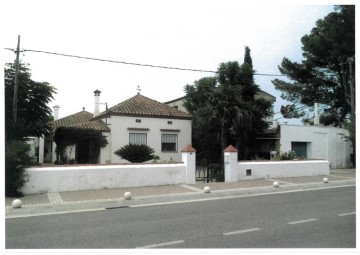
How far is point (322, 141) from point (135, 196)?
17240 millimetres

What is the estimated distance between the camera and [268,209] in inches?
344

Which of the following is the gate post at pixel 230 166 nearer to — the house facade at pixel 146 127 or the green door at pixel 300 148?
the house facade at pixel 146 127

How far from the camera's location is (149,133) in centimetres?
2306

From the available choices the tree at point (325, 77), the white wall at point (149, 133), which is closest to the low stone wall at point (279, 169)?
the tree at point (325, 77)

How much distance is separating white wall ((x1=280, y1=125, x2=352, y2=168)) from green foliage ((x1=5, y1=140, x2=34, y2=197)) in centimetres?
1617

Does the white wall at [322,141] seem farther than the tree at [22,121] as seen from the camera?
Yes

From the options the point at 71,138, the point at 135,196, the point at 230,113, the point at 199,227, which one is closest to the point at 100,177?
the point at 135,196

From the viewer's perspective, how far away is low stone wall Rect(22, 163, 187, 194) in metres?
11.3

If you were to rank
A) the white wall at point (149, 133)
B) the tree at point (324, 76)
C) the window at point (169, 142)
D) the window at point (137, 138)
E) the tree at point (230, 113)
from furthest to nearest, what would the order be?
the window at point (169, 142) → the window at point (137, 138) → the white wall at point (149, 133) → the tree at point (230, 113) → the tree at point (324, 76)

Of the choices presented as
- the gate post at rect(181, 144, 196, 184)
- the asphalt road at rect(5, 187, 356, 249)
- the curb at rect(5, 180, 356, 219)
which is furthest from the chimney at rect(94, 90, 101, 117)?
the asphalt road at rect(5, 187, 356, 249)

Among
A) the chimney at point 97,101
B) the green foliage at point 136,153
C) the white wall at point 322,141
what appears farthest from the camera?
the chimney at point 97,101

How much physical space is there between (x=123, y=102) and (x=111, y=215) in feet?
56.1

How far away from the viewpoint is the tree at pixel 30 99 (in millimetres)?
14666

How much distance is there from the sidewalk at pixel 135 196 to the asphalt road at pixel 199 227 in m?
0.77
